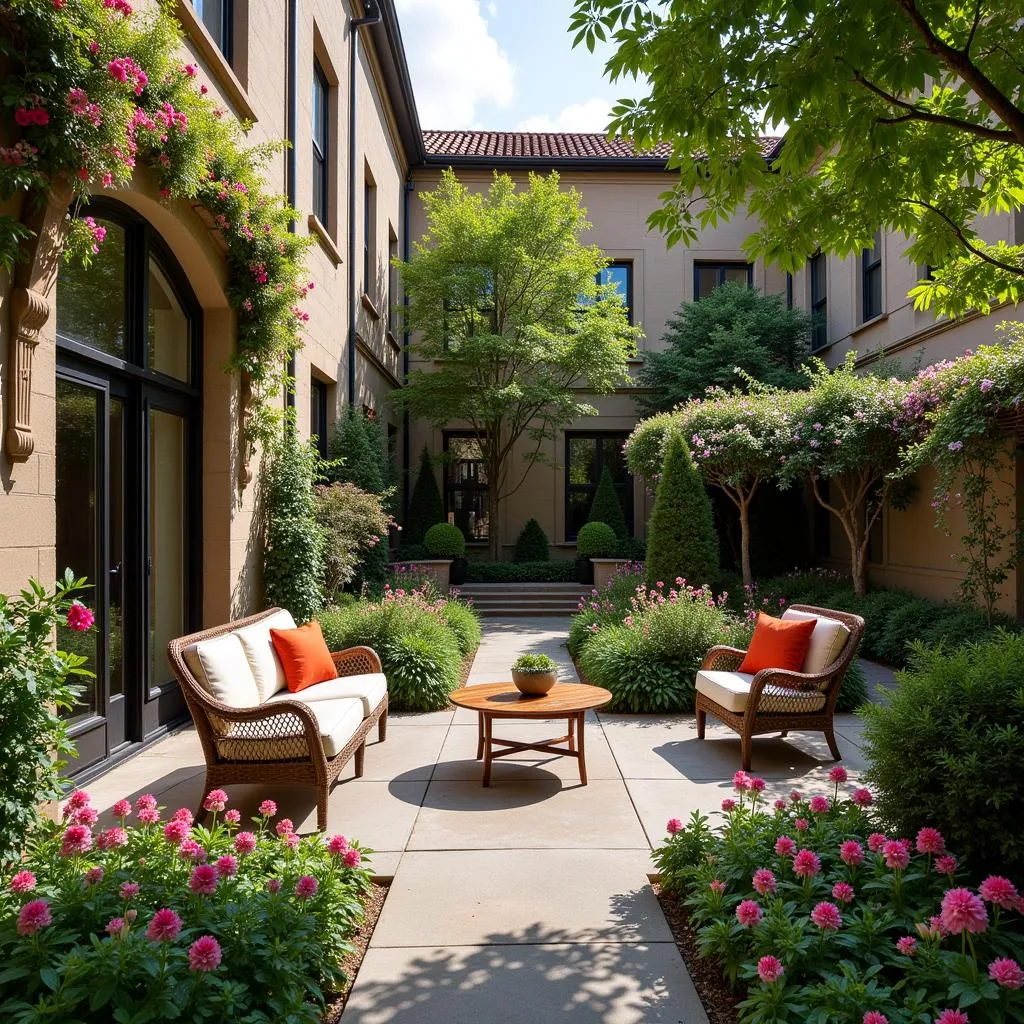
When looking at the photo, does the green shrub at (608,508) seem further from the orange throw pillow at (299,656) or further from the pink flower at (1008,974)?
the pink flower at (1008,974)

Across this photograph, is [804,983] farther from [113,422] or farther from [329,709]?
[113,422]

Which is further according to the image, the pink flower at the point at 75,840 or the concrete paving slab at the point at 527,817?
the concrete paving slab at the point at 527,817

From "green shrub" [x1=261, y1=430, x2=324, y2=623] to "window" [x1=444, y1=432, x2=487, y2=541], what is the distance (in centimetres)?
945

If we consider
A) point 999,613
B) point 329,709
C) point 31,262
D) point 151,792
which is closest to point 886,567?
point 999,613

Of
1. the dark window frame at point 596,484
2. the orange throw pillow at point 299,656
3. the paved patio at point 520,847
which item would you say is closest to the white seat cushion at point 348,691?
the orange throw pillow at point 299,656

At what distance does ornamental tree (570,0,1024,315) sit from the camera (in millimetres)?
3059

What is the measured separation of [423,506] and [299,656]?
1063cm

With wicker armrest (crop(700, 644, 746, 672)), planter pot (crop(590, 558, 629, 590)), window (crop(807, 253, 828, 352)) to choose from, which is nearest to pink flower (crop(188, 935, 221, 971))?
wicker armrest (crop(700, 644, 746, 672))

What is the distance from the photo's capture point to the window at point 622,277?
1761cm

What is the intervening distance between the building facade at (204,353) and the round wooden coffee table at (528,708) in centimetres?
248

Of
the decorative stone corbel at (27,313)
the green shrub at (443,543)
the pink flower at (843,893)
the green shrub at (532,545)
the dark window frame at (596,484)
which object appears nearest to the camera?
the pink flower at (843,893)

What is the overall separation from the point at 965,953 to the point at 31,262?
15.4 feet

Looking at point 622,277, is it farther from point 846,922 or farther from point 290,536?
point 846,922

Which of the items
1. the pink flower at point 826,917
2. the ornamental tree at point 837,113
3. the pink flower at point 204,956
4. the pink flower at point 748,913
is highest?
the ornamental tree at point 837,113
